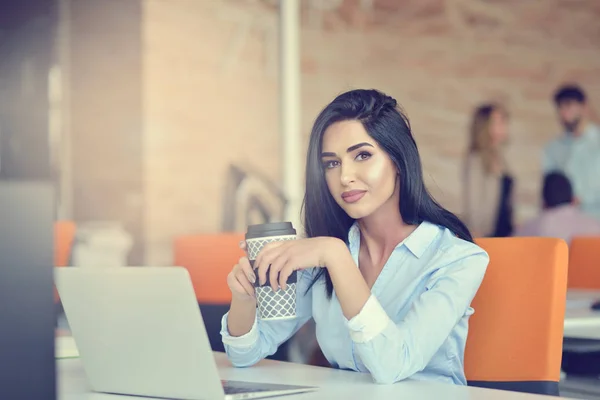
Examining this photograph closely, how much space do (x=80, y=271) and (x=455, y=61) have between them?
570cm

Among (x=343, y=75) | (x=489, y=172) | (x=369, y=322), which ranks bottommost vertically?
(x=369, y=322)

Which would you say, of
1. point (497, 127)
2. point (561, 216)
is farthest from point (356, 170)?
point (497, 127)

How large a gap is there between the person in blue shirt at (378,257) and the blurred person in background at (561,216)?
3597 mm

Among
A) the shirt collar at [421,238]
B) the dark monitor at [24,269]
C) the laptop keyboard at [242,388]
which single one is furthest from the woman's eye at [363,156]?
the dark monitor at [24,269]

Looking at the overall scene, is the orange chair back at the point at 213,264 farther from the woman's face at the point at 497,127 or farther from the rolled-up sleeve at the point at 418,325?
the woman's face at the point at 497,127

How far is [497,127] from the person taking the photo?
5.83 m

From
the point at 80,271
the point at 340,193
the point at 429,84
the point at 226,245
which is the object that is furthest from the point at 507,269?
the point at 429,84

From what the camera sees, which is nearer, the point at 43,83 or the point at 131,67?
the point at 43,83

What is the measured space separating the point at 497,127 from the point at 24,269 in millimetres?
5342

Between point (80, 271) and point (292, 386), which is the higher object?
point (80, 271)

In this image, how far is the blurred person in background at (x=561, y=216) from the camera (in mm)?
5160

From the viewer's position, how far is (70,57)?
16.5 ft

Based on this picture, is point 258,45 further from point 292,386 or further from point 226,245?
point 292,386

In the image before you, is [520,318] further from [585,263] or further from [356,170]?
[585,263]
